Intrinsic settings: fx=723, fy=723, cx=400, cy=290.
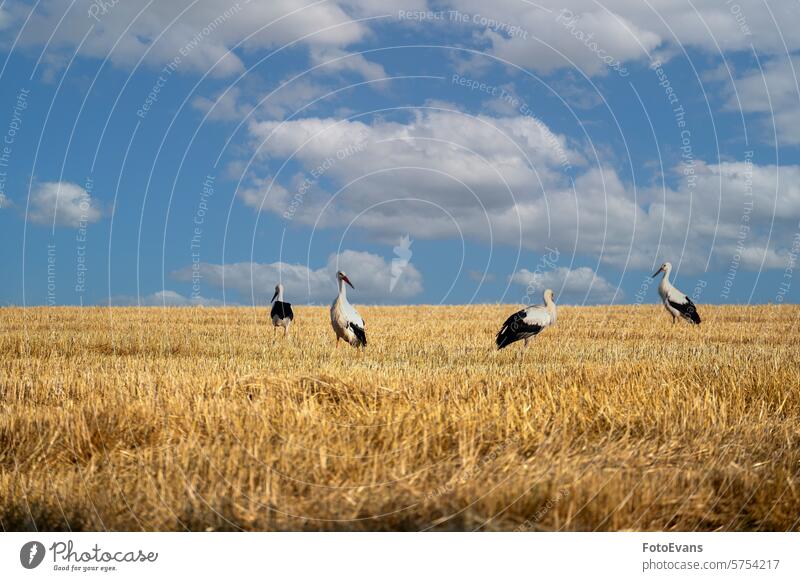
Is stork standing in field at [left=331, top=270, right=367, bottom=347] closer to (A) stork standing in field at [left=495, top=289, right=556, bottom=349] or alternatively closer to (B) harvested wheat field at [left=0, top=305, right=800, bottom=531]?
(A) stork standing in field at [left=495, top=289, right=556, bottom=349]

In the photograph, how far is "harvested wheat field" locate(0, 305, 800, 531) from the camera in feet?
16.9

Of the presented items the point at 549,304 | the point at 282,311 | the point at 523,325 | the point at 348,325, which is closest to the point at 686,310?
the point at 549,304

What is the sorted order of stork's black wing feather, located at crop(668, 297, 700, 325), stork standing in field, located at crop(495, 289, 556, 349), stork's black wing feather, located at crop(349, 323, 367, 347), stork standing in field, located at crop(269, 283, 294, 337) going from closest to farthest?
stork's black wing feather, located at crop(349, 323, 367, 347)
stork standing in field, located at crop(495, 289, 556, 349)
stork standing in field, located at crop(269, 283, 294, 337)
stork's black wing feather, located at crop(668, 297, 700, 325)

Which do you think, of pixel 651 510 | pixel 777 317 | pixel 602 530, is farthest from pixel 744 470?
pixel 777 317

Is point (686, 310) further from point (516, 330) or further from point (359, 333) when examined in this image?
point (359, 333)

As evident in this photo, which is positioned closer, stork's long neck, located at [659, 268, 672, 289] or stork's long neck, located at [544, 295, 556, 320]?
stork's long neck, located at [544, 295, 556, 320]

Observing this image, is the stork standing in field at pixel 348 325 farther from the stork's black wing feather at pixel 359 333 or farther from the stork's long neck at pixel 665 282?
the stork's long neck at pixel 665 282

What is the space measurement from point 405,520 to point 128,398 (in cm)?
533
